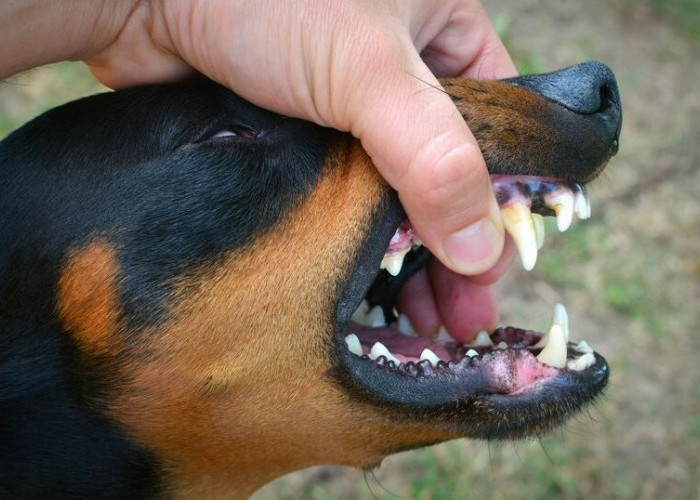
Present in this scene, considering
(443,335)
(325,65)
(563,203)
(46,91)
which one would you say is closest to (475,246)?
(563,203)

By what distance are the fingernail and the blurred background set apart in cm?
101

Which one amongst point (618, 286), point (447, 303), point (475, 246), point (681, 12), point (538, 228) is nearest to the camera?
point (475, 246)

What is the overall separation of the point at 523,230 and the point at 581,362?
0.48 meters

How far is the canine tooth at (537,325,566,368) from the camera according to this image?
2.90 metres

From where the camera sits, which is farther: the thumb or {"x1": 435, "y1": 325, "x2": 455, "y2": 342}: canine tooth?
{"x1": 435, "y1": 325, "x2": 455, "y2": 342}: canine tooth

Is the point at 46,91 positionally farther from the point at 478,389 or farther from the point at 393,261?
the point at 478,389

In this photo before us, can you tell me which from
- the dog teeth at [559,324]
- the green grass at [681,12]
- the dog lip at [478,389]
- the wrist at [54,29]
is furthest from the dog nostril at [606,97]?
the green grass at [681,12]

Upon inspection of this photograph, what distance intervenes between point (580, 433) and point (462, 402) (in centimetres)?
203

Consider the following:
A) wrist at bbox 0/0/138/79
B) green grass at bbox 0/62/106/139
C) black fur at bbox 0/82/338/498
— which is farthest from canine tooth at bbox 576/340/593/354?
green grass at bbox 0/62/106/139

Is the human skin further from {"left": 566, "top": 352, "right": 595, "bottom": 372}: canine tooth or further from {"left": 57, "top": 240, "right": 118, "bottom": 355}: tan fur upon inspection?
{"left": 57, "top": 240, "right": 118, "bottom": 355}: tan fur

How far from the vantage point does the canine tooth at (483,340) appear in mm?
3200

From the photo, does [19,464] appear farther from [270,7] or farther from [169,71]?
[270,7]

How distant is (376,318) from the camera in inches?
133

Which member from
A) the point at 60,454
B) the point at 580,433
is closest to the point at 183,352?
the point at 60,454
